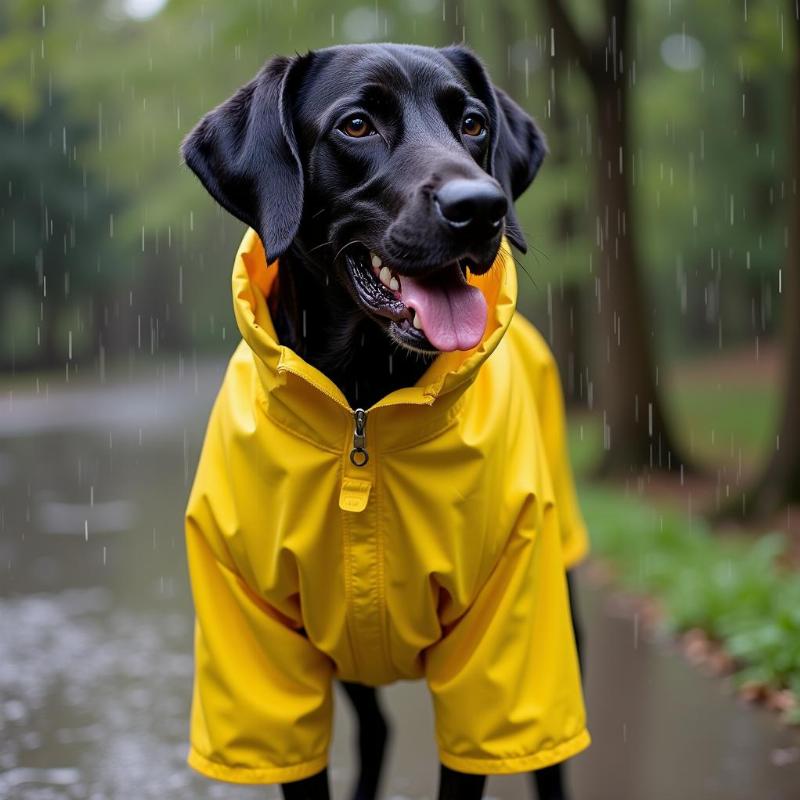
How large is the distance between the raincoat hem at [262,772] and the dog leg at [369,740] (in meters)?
0.57

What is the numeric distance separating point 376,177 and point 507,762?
157 centimetres

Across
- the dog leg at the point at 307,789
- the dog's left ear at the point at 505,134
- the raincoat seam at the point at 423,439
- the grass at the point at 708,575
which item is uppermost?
the dog's left ear at the point at 505,134

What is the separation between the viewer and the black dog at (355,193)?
2902mm

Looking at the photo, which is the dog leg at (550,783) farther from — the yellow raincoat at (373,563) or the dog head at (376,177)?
the dog head at (376,177)

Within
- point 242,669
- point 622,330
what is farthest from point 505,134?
→ point 622,330

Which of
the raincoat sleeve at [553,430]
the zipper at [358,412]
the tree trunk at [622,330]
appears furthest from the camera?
the tree trunk at [622,330]

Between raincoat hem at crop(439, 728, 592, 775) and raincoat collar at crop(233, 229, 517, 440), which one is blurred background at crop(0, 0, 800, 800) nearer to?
raincoat collar at crop(233, 229, 517, 440)

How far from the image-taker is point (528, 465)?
322cm

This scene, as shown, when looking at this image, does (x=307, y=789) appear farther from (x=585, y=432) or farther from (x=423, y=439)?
(x=585, y=432)

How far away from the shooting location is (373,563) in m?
3.05

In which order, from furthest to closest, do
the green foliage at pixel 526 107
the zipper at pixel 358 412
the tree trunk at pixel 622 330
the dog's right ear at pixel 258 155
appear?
the green foliage at pixel 526 107 < the tree trunk at pixel 622 330 < the dog's right ear at pixel 258 155 < the zipper at pixel 358 412

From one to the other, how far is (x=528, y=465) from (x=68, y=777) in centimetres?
208

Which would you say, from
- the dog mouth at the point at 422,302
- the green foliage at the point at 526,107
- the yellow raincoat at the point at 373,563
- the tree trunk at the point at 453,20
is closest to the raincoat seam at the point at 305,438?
the yellow raincoat at the point at 373,563

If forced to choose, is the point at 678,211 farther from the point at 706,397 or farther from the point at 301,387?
the point at 301,387
